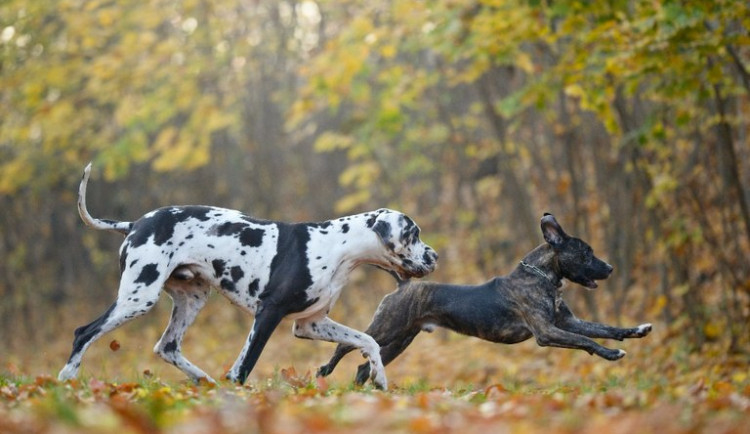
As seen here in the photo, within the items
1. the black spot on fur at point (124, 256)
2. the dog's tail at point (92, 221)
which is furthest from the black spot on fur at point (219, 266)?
the dog's tail at point (92, 221)

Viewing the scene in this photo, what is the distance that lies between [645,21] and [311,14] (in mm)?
12021

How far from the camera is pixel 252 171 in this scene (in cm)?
2333

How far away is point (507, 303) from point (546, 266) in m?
0.44

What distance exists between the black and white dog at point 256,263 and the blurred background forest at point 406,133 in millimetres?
3418

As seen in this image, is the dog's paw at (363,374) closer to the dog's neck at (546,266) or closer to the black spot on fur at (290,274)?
the black spot on fur at (290,274)

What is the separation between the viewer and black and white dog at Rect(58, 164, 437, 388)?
27.0 feet

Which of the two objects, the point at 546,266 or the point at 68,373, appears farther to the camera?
the point at 546,266

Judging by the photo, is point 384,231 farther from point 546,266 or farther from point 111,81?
point 111,81

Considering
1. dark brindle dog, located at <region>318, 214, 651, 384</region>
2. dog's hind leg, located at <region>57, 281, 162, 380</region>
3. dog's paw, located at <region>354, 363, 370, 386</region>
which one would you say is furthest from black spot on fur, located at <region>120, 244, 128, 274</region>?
dog's paw, located at <region>354, 363, 370, 386</region>

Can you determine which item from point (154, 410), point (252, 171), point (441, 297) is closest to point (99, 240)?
point (252, 171)

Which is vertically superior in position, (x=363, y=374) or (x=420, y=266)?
(x=420, y=266)

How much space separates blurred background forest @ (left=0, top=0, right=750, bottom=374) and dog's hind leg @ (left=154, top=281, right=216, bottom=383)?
4544mm

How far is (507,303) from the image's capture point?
8.70m

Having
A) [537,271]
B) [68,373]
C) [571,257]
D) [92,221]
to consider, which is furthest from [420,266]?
[68,373]
